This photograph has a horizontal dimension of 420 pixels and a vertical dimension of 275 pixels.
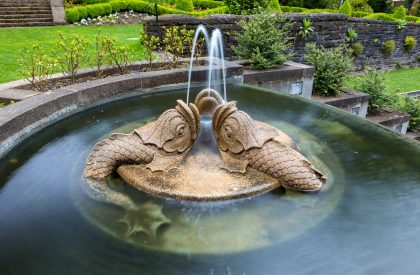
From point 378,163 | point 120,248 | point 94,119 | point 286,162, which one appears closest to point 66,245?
point 120,248

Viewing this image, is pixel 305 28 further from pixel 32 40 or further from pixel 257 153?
pixel 257 153

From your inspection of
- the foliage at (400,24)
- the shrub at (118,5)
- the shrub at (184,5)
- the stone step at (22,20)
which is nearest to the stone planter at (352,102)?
the foliage at (400,24)

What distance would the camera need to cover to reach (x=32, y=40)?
1173cm

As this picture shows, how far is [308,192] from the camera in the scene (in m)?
3.49

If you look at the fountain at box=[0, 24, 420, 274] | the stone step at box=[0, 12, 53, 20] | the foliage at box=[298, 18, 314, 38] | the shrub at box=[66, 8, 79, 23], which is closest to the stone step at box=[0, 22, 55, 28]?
the stone step at box=[0, 12, 53, 20]

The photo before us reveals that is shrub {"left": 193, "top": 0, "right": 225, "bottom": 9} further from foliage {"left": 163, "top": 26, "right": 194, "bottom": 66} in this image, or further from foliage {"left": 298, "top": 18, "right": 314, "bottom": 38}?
foliage {"left": 163, "top": 26, "right": 194, "bottom": 66}

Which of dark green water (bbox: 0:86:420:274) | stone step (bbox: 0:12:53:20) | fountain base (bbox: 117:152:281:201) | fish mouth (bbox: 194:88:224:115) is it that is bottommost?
dark green water (bbox: 0:86:420:274)

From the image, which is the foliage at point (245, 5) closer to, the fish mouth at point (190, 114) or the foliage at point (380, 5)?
the fish mouth at point (190, 114)

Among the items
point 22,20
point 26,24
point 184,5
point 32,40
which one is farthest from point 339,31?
point 22,20

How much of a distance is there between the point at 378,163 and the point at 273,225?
5.68 ft

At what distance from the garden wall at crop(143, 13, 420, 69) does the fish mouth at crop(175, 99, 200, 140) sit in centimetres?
586

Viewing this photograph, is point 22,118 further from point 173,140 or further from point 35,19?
point 35,19

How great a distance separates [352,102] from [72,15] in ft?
43.4

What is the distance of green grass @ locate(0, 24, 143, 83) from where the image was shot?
785cm
